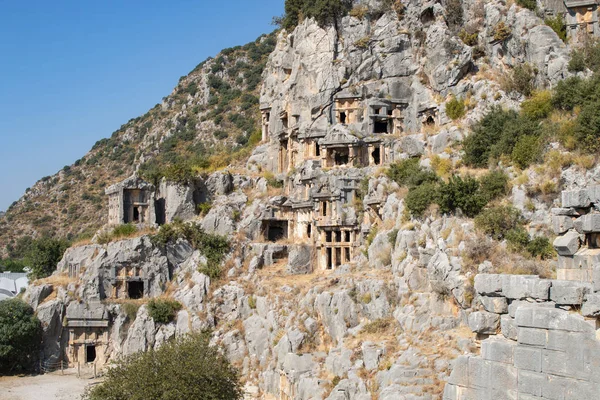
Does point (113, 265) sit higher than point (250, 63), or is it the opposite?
point (250, 63)

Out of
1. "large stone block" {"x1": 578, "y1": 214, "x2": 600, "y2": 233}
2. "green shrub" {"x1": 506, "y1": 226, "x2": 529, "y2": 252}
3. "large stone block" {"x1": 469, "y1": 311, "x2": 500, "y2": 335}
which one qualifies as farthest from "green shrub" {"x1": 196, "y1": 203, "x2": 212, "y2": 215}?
"large stone block" {"x1": 578, "y1": 214, "x2": 600, "y2": 233}

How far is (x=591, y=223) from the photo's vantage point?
43.6 feet

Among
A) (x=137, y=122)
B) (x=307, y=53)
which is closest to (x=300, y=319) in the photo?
(x=307, y=53)

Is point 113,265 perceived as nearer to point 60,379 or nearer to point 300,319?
point 60,379

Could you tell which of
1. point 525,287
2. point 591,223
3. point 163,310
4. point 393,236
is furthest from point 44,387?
point 591,223

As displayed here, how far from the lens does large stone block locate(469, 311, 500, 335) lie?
15609 millimetres

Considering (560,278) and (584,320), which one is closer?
(584,320)

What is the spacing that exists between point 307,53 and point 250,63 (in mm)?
52967

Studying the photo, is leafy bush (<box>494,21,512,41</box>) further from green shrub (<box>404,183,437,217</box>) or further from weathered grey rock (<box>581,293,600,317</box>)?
weathered grey rock (<box>581,293,600,317</box>)

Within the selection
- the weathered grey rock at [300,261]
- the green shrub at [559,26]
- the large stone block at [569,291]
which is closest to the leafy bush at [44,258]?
the weathered grey rock at [300,261]

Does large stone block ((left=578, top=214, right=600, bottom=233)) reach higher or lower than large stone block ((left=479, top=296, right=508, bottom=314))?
higher

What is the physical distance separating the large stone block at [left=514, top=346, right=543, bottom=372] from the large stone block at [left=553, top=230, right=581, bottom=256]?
2143 millimetres

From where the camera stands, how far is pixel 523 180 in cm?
2725

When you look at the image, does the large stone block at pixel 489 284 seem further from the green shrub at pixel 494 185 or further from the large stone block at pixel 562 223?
the green shrub at pixel 494 185
